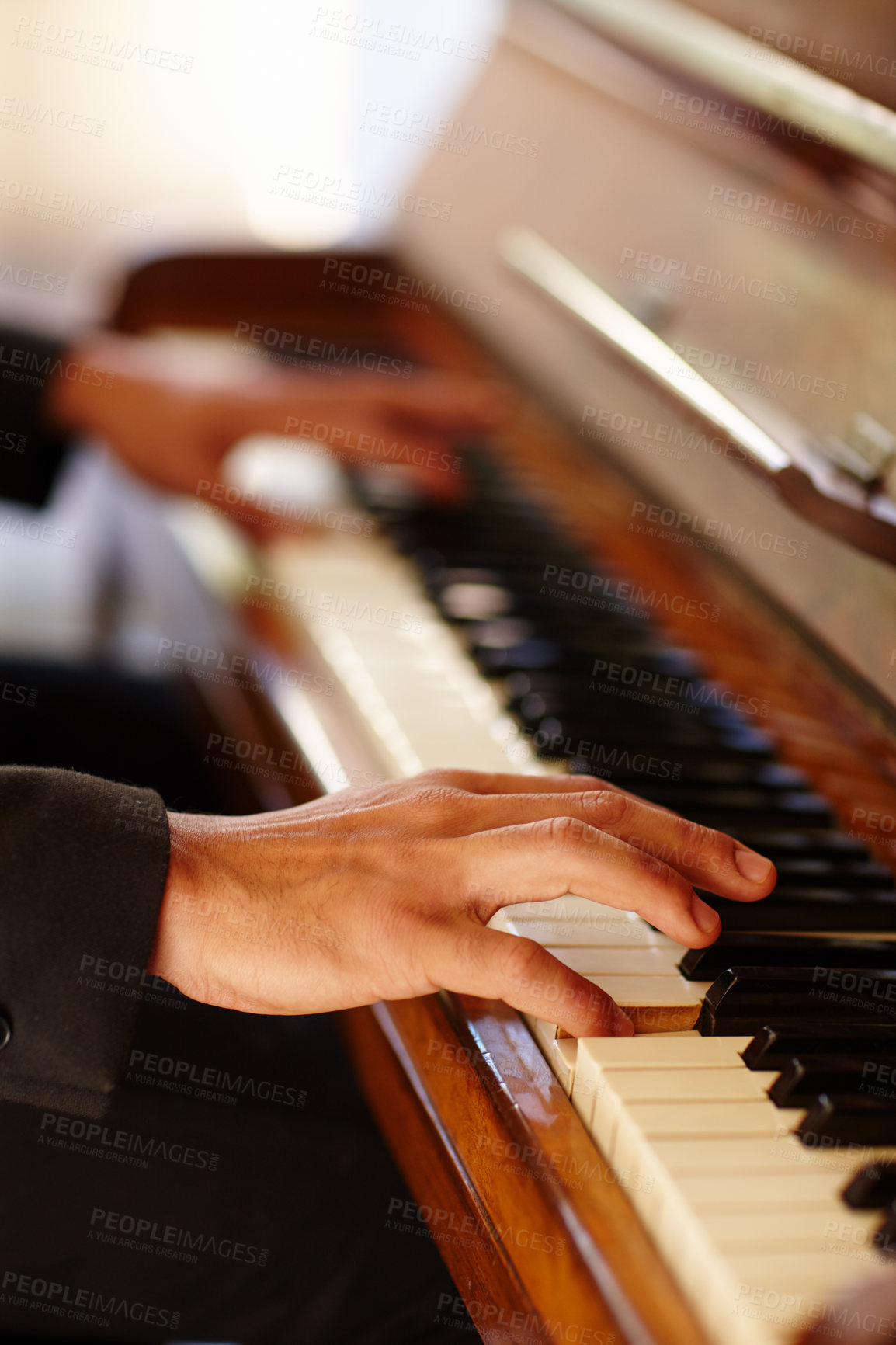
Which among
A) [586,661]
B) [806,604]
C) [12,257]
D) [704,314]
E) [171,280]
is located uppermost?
[704,314]

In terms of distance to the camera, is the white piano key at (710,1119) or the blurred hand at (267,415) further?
the blurred hand at (267,415)

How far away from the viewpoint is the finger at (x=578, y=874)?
2.77ft

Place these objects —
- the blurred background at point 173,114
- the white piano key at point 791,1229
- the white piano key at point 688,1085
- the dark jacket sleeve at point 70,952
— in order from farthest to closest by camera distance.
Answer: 1. the blurred background at point 173,114
2. the dark jacket sleeve at point 70,952
3. the white piano key at point 688,1085
4. the white piano key at point 791,1229

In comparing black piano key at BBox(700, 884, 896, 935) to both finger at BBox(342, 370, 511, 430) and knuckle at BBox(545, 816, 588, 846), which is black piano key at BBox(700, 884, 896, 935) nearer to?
knuckle at BBox(545, 816, 588, 846)

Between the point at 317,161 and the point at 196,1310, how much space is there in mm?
6505

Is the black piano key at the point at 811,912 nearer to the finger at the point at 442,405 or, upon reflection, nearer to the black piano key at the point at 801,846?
the black piano key at the point at 801,846

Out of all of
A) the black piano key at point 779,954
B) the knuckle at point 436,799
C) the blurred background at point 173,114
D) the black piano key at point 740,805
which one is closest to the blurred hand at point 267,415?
the black piano key at point 740,805

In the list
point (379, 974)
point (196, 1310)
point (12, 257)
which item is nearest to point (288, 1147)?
point (196, 1310)

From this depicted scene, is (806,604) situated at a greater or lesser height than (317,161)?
greater

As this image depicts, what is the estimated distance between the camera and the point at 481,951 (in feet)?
2.71

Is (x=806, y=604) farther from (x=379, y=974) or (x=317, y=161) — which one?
(x=317, y=161)

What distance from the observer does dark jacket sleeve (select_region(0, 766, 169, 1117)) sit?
2.92ft

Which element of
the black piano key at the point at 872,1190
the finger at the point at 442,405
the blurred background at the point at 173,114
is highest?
the black piano key at the point at 872,1190

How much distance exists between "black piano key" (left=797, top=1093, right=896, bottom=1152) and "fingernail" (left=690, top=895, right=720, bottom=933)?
0.50ft
